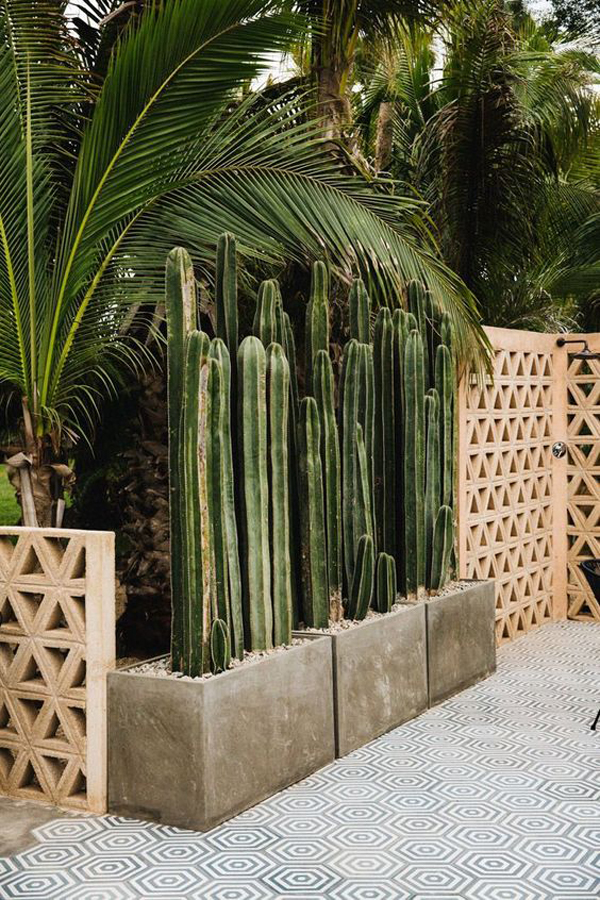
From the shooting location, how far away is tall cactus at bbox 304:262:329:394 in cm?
471

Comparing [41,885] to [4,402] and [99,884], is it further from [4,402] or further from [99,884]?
[4,402]

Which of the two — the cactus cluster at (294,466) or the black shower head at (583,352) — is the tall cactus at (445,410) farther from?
the black shower head at (583,352)

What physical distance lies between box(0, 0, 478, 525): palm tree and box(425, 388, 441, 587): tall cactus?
110 cm

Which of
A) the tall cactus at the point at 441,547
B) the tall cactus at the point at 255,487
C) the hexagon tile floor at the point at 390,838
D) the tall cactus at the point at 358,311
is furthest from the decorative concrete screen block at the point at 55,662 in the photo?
the tall cactus at the point at 441,547

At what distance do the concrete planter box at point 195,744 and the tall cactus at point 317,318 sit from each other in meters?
1.47

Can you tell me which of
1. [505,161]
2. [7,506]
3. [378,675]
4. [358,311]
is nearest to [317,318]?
[358,311]

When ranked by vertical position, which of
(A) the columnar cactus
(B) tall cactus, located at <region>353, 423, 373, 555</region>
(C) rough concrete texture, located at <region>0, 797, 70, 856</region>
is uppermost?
(B) tall cactus, located at <region>353, 423, 373, 555</region>

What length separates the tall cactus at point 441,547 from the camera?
18.0ft

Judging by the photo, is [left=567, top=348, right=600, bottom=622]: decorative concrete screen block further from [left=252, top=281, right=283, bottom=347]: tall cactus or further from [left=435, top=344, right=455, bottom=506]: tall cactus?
[left=252, top=281, right=283, bottom=347]: tall cactus

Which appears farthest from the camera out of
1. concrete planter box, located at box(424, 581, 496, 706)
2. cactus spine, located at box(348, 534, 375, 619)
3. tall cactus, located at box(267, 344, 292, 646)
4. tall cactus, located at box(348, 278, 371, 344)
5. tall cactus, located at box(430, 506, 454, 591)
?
tall cactus, located at box(430, 506, 454, 591)

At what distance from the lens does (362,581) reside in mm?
4805

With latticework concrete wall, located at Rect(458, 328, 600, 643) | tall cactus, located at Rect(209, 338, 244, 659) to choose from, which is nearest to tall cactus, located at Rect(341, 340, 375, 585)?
tall cactus, located at Rect(209, 338, 244, 659)

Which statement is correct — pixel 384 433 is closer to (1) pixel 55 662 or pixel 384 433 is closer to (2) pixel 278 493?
(2) pixel 278 493

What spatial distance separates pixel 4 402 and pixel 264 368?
6.23 ft
